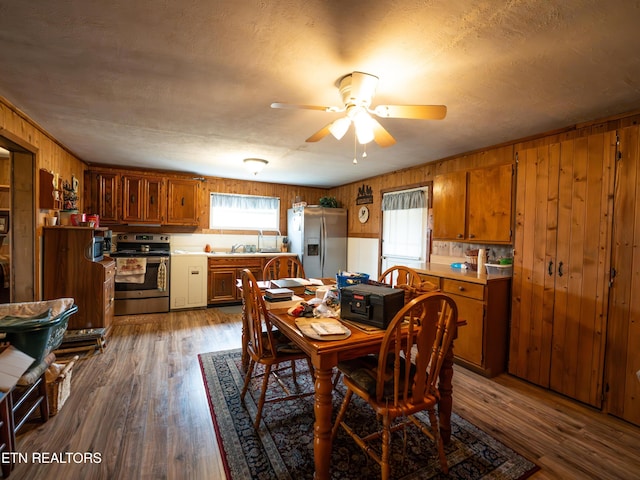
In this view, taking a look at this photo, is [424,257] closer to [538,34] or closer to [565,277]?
[565,277]

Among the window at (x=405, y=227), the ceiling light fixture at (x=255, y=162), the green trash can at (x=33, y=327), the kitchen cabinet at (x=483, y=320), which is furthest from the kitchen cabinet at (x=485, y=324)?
the green trash can at (x=33, y=327)

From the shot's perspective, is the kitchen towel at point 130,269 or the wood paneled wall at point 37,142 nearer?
the wood paneled wall at point 37,142

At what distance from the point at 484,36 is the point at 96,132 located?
11.1ft

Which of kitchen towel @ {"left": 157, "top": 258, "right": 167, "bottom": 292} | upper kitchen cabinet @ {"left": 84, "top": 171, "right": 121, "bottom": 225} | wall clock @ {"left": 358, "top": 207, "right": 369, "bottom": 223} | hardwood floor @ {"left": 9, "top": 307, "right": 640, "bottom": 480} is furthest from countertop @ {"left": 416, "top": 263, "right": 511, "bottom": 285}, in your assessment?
upper kitchen cabinet @ {"left": 84, "top": 171, "right": 121, "bottom": 225}

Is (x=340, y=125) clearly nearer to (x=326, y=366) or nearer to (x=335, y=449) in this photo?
(x=326, y=366)

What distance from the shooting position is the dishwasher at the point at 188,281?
4.56m

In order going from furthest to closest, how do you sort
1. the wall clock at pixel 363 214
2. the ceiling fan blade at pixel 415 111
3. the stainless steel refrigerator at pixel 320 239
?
1. the stainless steel refrigerator at pixel 320 239
2. the wall clock at pixel 363 214
3. the ceiling fan blade at pixel 415 111

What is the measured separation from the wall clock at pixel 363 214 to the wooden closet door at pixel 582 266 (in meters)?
2.98

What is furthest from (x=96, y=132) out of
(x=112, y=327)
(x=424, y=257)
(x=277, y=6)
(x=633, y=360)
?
(x=633, y=360)

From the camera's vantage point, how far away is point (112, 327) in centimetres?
376

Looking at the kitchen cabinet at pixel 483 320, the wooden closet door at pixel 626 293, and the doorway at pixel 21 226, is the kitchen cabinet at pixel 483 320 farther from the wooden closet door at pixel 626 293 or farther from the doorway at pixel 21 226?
the doorway at pixel 21 226

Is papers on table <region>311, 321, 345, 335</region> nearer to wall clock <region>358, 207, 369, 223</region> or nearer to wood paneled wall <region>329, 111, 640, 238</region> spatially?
wood paneled wall <region>329, 111, 640, 238</region>

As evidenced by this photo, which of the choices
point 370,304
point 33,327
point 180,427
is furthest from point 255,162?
point 180,427

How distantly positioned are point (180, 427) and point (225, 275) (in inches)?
124
